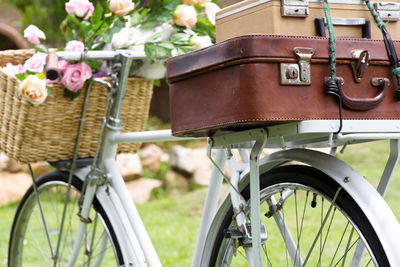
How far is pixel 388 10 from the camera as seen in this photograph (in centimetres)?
133

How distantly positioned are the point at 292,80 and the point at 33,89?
0.92 metres

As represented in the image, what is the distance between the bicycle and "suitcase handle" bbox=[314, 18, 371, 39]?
0.17m

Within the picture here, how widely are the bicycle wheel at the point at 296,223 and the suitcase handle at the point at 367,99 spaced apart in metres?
0.17

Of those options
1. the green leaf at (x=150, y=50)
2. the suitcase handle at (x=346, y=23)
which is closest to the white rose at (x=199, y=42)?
the green leaf at (x=150, y=50)

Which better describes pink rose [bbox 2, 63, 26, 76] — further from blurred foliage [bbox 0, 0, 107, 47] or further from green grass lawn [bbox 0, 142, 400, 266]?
blurred foliage [bbox 0, 0, 107, 47]

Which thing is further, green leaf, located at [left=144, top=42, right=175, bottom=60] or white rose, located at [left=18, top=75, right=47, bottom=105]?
green leaf, located at [left=144, top=42, right=175, bottom=60]

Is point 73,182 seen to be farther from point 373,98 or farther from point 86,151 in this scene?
point 373,98

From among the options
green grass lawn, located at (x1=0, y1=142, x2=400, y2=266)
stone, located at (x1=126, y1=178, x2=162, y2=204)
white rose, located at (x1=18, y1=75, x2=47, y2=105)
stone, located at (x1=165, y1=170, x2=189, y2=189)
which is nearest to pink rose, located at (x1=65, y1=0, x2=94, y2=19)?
white rose, located at (x1=18, y1=75, x2=47, y2=105)

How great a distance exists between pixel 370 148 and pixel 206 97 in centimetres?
596

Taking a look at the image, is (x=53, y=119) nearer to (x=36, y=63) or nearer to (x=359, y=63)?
(x=36, y=63)

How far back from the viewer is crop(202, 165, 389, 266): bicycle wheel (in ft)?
4.21

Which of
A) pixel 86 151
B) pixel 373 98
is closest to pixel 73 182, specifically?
pixel 86 151

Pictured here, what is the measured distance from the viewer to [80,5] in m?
2.12

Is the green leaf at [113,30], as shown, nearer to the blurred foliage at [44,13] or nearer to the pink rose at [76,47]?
the pink rose at [76,47]
